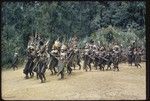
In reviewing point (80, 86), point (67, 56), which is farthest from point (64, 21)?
point (80, 86)

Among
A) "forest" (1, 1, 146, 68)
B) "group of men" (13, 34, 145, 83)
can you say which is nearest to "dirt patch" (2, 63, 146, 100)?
"group of men" (13, 34, 145, 83)

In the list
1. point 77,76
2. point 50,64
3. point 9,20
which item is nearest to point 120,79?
point 77,76

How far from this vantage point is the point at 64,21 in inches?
529

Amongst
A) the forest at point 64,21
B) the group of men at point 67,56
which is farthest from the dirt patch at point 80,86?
the forest at point 64,21

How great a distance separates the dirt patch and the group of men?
0.32m

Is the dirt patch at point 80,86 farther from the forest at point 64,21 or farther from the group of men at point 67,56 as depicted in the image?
the forest at point 64,21

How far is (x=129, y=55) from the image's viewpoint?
16.8 metres

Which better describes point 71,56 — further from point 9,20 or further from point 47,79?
point 9,20

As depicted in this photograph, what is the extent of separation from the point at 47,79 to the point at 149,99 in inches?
221

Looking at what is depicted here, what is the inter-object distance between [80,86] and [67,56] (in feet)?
8.78

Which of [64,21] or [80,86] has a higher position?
[64,21]

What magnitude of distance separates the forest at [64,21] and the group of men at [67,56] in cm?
35

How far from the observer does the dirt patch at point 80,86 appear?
34.7 ft

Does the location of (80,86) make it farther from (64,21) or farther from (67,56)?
(67,56)
